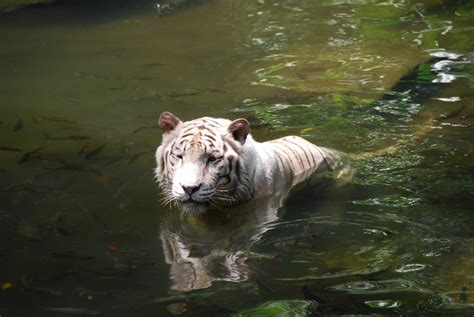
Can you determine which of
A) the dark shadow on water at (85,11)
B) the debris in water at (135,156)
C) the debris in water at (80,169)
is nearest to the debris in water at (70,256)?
the debris in water at (80,169)

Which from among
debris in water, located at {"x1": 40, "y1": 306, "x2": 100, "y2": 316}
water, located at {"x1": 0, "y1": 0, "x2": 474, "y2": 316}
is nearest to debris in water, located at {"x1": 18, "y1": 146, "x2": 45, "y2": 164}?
water, located at {"x1": 0, "y1": 0, "x2": 474, "y2": 316}

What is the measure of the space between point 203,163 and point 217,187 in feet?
0.61

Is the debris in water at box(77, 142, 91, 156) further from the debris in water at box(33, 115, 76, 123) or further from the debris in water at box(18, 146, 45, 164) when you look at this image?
the debris in water at box(33, 115, 76, 123)

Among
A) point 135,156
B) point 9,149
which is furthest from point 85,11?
point 135,156

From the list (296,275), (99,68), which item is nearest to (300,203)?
(296,275)

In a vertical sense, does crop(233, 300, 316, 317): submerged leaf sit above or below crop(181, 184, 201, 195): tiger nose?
below

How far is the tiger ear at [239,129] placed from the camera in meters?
5.47

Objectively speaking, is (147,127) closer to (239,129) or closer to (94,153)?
(94,153)

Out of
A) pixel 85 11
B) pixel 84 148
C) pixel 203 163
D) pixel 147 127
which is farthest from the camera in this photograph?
pixel 85 11

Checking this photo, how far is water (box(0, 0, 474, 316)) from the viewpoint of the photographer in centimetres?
434

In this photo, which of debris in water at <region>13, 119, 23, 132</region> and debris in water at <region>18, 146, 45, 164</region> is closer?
debris in water at <region>18, 146, 45, 164</region>

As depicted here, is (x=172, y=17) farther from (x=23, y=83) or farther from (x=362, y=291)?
(x=362, y=291)

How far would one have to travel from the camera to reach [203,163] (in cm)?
538

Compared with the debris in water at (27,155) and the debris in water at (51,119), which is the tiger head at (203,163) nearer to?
the debris in water at (27,155)
